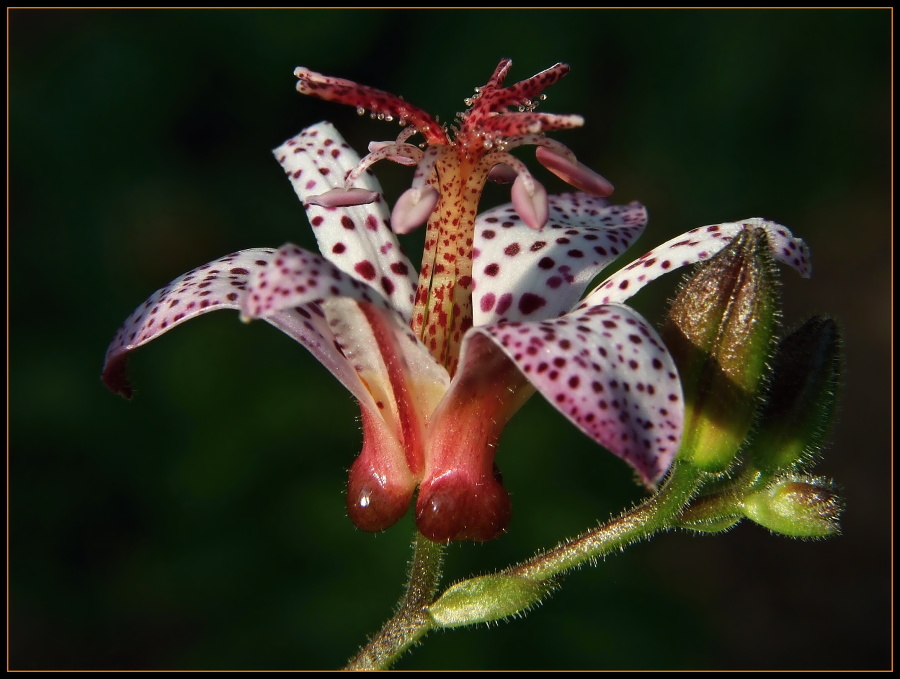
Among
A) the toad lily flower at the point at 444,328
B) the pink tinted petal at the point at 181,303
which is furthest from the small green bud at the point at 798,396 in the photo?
the pink tinted petal at the point at 181,303

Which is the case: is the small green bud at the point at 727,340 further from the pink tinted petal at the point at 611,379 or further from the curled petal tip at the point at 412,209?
the curled petal tip at the point at 412,209

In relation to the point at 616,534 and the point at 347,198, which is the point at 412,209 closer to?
the point at 347,198

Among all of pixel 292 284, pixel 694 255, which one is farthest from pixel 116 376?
pixel 694 255

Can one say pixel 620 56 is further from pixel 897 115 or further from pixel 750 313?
pixel 750 313

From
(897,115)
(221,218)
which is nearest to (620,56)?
(897,115)

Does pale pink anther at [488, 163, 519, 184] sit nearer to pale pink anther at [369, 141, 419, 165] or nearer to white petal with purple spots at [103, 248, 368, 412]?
pale pink anther at [369, 141, 419, 165]

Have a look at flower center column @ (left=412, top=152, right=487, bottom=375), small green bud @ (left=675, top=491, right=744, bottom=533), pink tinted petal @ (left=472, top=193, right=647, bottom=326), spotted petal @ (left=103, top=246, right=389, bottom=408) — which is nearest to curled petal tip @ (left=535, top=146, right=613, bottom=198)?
flower center column @ (left=412, top=152, right=487, bottom=375)

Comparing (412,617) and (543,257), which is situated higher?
(543,257)
